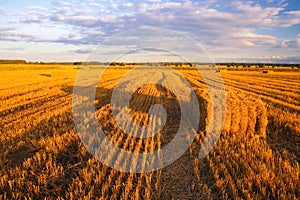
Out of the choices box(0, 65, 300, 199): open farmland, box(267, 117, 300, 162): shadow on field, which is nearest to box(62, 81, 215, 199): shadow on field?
box(0, 65, 300, 199): open farmland

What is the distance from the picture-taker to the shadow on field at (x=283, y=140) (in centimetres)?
638

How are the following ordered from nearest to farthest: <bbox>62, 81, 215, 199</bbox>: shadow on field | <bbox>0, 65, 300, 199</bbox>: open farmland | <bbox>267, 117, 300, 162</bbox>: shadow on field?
<bbox>0, 65, 300, 199</bbox>: open farmland, <bbox>62, 81, 215, 199</bbox>: shadow on field, <bbox>267, 117, 300, 162</bbox>: shadow on field

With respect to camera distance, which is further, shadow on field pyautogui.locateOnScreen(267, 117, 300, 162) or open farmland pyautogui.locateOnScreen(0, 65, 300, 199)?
shadow on field pyautogui.locateOnScreen(267, 117, 300, 162)

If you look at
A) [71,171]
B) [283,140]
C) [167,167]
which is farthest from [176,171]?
[283,140]

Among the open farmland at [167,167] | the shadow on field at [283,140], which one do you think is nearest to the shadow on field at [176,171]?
the open farmland at [167,167]

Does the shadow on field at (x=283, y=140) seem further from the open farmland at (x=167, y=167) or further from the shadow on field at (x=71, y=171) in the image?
the shadow on field at (x=71, y=171)

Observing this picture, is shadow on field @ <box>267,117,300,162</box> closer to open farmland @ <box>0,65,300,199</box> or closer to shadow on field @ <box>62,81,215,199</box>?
open farmland @ <box>0,65,300,199</box>

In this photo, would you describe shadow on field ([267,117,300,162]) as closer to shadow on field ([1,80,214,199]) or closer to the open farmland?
the open farmland

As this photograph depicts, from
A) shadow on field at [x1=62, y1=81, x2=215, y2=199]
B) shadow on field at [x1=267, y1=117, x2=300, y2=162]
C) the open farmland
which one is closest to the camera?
the open farmland

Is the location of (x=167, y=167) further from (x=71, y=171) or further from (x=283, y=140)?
(x=283, y=140)

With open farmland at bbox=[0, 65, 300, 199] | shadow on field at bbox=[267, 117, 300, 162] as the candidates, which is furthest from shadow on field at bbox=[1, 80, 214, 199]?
shadow on field at bbox=[267, 117, 300, 162]

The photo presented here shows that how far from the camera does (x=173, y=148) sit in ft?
22.5

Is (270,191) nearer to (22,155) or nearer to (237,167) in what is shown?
(237,167)

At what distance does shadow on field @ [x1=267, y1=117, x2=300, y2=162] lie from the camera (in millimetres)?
6383
